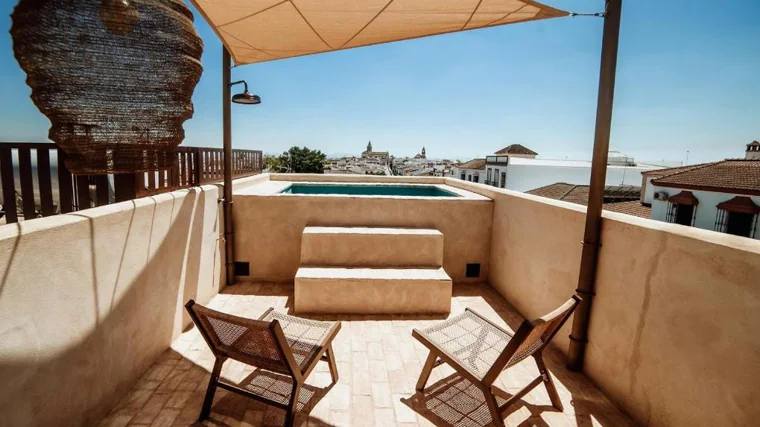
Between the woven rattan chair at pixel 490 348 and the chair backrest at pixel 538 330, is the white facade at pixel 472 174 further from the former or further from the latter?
the chair backrest at pixel 538 330

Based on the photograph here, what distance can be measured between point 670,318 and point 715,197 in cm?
1792

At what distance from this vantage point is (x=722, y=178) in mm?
14633

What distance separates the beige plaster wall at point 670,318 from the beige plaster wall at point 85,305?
12.7 feet

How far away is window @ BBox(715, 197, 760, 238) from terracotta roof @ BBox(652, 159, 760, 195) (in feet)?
1.66

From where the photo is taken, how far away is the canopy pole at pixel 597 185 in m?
2.61

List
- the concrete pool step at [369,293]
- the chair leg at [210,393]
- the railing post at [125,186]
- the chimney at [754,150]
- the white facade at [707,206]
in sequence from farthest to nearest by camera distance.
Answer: the chimney at [754,150]
the white facade at [707,206]
the concrete pool step at [369,293]
the railing post at [125,186]
the chair leg at [210,393]

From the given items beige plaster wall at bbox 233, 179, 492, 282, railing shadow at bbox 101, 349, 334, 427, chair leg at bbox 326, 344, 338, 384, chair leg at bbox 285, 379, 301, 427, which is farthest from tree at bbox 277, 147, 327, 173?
chair leg at bbox 285, 379, 301, 427

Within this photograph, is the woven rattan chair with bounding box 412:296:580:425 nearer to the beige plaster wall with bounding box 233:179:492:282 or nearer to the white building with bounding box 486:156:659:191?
the beige plaster wall with bounding box 233:179:492:282

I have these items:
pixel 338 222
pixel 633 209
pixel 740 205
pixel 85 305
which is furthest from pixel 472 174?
pixel 85 305

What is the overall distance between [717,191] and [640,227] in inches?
696

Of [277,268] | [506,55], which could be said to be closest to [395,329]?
[277,268]

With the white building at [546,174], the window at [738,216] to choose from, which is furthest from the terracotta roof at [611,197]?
→ the white building at [546,174]

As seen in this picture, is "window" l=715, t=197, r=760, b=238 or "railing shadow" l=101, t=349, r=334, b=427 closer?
"railing shadow" l=101, t=349, r=334, b=427

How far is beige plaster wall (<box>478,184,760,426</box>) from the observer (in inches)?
68.8
